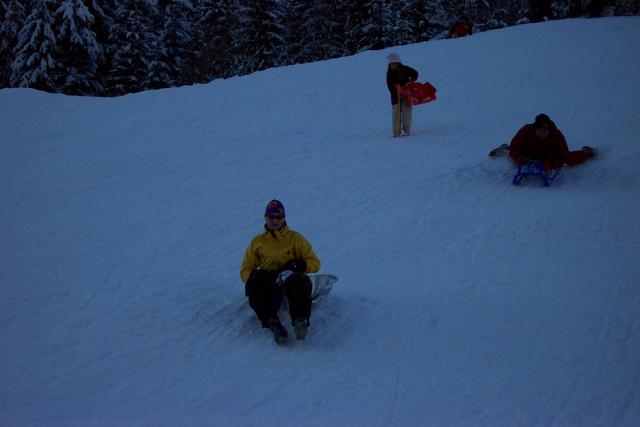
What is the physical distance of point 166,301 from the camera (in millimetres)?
5195

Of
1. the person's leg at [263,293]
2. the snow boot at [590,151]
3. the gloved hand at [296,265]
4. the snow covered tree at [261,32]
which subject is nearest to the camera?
the person's leg at [263,293]

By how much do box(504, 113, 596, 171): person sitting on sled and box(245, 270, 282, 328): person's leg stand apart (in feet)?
15.9

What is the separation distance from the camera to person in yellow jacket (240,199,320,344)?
4238 mm

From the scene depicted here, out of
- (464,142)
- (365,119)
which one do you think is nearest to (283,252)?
(464,142)

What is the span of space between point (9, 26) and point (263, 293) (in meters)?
25.9

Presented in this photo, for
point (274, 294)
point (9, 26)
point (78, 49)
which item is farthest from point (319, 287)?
point (9, 26)

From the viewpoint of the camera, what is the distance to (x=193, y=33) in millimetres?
33875

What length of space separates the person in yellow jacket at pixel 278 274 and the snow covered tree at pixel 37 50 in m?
21.9

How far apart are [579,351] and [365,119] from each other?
903 cm

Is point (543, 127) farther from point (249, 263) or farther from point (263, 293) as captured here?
point (263, 293)

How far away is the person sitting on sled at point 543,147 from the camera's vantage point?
7625 millimetres

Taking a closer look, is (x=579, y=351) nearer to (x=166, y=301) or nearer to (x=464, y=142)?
(x=166, y=301)

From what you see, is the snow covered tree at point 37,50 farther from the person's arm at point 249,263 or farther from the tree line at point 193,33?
the person's arm at point 249,263

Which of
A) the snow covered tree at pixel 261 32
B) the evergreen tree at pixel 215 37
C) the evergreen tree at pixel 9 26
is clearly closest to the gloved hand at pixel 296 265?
the evergreen tree at pixel 9 26
